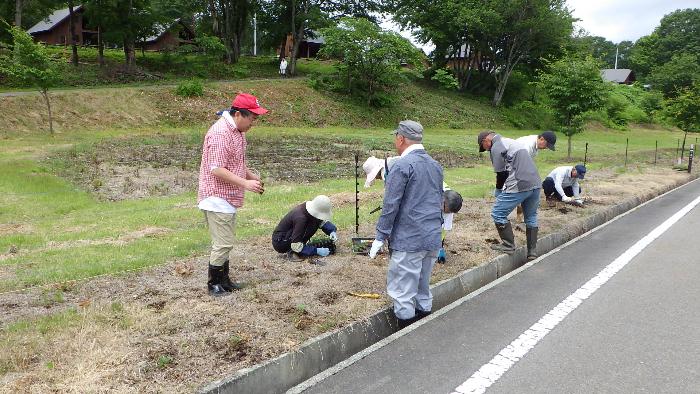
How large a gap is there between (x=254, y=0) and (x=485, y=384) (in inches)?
1653

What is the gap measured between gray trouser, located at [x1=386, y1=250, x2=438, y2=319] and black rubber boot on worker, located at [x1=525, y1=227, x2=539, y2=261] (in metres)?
2.98

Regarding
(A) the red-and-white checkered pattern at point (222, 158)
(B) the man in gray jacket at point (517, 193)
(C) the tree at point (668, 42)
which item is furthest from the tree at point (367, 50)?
(C) the tree at point (668, 42)

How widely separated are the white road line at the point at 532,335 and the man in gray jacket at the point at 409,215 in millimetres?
893

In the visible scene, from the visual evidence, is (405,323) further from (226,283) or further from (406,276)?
(226,283)

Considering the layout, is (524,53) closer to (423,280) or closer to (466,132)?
(466,132)

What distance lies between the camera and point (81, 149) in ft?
61.1

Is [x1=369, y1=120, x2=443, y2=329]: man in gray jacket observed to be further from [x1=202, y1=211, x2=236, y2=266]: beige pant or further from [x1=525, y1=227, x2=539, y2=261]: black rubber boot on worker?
[x1=525, y1=227, x2=539, y2=261]: black rubber boot on worker

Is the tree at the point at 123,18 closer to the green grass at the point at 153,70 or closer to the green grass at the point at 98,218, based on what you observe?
the green grass at the point at 153,70

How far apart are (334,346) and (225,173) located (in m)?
1.73

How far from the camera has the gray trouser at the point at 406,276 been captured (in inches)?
176

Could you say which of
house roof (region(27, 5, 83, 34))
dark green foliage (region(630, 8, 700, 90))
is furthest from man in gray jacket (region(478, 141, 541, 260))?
dark green foliage (region(630, 8, 700, 90))

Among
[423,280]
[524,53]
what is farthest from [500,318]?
[524,53]

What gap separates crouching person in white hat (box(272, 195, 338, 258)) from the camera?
19.7ft

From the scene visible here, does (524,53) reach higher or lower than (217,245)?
higher
